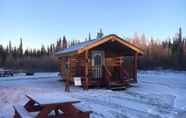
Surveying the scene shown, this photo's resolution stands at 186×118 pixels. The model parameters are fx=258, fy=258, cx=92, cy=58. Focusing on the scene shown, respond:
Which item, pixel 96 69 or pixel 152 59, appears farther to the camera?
pixel 152 59

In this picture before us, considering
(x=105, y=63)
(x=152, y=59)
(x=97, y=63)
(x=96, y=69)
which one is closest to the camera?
(x=96, y=69)

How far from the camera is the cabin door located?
46.9 ft

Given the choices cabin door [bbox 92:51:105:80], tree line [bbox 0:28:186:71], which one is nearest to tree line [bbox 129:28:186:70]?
tree line [bbox 0:28:186:71]

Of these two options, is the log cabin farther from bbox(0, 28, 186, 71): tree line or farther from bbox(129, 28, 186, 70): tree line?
bbox(129, 28, 186, 70): tree line

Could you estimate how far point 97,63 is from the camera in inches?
570

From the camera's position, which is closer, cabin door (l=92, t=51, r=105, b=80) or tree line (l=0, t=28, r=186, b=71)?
cabin door (l=92, t=51, r=105, b=80)

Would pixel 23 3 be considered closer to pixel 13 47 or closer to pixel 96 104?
pixel 96 104

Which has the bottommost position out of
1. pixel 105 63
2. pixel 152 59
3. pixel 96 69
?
pixel 96 69

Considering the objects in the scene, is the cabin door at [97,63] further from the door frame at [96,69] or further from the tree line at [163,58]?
the tree line at [163,58]

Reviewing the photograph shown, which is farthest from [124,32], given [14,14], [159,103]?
[159,103]

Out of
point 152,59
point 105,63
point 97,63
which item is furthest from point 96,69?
point 152,59

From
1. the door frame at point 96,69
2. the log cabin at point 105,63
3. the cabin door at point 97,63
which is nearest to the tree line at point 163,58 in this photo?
the log cabin at point 105,63

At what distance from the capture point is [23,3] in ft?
71.6

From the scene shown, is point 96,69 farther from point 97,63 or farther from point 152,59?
point 152,59
